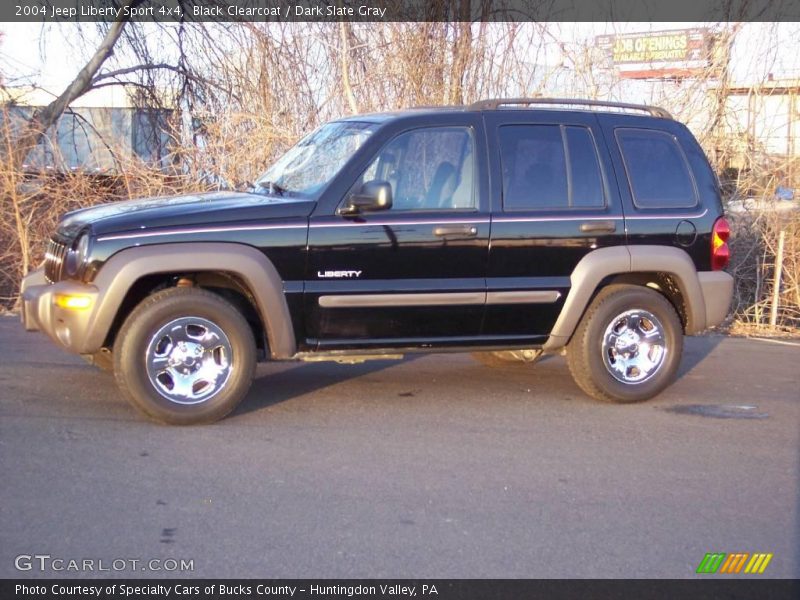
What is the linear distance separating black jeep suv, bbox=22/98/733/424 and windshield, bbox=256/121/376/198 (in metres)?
0.02

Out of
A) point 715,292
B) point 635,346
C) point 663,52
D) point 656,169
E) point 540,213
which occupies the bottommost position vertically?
point 635,346

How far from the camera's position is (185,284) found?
6.73 m

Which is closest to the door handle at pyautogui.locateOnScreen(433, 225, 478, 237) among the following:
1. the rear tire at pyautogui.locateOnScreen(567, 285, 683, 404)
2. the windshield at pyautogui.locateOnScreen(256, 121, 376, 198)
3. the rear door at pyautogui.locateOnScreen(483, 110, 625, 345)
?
the rear door at pyautogui.locateOnScreen(483, 110, 625, 345)

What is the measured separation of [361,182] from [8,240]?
6088 millimetres

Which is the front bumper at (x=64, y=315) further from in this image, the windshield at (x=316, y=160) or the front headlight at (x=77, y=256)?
the windshield at (x=316, y=160)

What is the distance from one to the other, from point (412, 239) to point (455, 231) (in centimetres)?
31

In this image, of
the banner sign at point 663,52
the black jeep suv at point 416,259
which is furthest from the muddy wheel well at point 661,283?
the banner sign at point 663,52

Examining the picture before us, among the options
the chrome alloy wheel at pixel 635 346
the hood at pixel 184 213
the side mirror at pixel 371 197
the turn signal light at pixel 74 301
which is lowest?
the chrome alloy wheel at pixel 635 346

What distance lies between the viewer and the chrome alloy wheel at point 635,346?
24.8ft

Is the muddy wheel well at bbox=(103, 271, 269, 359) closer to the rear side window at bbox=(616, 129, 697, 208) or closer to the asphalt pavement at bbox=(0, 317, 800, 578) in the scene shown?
the asphalt pavement at bbox=(0, 317, 800, 578)

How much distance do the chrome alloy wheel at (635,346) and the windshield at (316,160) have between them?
2295mm

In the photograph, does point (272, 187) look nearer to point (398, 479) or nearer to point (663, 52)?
point (398, 479)

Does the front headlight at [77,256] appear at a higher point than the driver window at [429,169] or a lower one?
lower

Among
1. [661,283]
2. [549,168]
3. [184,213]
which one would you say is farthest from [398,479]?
[661,283]
